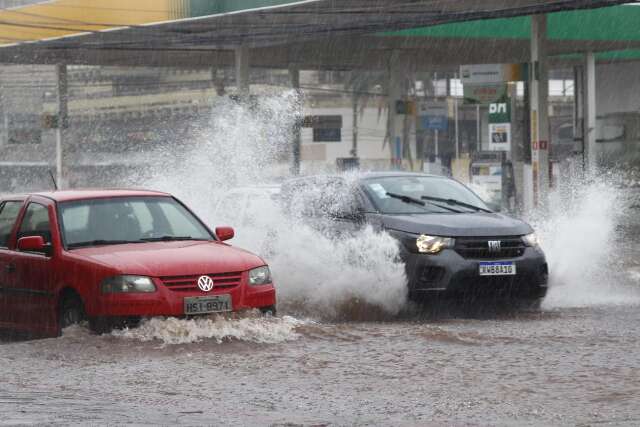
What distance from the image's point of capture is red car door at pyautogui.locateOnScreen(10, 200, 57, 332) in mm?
10805

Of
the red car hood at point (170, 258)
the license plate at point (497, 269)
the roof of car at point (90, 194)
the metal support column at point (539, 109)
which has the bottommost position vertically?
the license plate at point (497, 269)

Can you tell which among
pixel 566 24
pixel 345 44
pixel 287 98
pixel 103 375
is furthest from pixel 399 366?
pixel 345 44

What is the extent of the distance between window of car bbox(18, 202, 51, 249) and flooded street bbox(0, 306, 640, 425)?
1195 millimetres

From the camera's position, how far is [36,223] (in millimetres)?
11508

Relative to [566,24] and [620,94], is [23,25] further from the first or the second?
[620,94]

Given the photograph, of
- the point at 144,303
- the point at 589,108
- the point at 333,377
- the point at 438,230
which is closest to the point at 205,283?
the point at 144,303

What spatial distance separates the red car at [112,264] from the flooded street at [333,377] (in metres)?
0.26

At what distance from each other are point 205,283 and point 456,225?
11.5 feet

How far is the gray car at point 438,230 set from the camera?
12.7 meters

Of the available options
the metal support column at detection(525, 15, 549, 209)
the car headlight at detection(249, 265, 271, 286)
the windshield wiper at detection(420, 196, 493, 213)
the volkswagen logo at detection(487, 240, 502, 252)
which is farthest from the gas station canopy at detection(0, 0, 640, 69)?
the car headlight at detection(249, 265, 271, 286)

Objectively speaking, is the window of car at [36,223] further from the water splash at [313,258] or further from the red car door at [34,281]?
the water splash at [313,258]

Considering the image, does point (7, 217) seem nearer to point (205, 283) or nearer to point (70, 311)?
point (70, 311)

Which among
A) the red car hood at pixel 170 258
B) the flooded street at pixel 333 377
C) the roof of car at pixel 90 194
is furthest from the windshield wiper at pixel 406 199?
the red car hood at pixel 170 258

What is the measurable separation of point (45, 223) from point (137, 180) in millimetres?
10350
